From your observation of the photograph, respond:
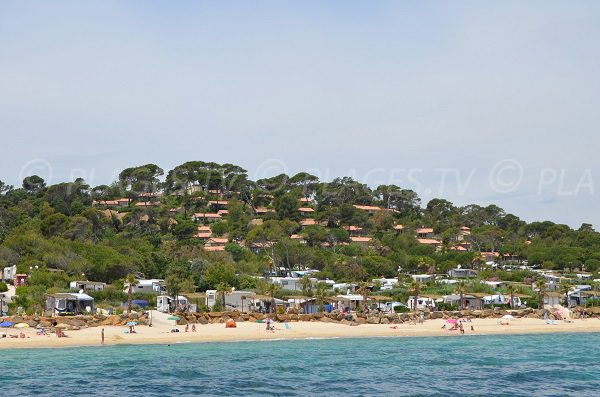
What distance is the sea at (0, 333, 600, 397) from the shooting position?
29562mm

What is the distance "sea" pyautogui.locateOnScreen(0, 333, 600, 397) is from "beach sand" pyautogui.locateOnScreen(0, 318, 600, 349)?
46.6 inches

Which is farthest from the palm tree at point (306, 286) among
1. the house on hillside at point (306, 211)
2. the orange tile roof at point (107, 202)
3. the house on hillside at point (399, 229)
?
the orange tile roof at point (107, 202)

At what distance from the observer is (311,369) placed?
3462 centimetres

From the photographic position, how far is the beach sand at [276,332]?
1672 inches

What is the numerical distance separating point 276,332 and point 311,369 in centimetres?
1388

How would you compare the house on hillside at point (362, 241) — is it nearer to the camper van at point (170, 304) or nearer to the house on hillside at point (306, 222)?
the house on hillside at point (306, 222)

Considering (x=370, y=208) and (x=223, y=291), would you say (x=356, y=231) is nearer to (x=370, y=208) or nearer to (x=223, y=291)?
(x=370, y=208)

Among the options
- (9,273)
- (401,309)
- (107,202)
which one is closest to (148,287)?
(9,273)

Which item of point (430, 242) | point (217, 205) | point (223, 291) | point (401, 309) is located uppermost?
point (217, 205)

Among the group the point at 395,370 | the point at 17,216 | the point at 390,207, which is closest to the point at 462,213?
the point at 390,207

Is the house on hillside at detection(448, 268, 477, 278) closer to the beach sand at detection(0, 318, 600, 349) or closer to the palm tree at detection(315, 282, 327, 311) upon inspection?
the palm tree at detection(315, 282, 327, 311)

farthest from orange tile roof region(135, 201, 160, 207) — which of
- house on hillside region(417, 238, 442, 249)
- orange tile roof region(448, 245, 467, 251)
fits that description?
orange tile roof region(448, 245, 467, 251)

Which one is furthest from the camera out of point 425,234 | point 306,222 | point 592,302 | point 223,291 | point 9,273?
point 425,234

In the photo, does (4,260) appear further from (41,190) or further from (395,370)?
(41,190)
